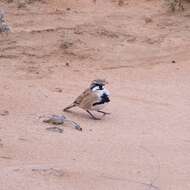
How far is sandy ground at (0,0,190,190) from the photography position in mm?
7445

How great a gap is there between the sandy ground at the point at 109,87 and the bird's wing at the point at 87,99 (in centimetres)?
15

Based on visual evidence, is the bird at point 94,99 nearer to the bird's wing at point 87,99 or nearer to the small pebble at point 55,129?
the bird's wing at point 87,99

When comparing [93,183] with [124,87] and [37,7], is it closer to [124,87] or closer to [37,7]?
[124,87]

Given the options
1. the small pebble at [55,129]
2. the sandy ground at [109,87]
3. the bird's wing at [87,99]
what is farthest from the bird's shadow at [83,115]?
the small pebble at [55,129]

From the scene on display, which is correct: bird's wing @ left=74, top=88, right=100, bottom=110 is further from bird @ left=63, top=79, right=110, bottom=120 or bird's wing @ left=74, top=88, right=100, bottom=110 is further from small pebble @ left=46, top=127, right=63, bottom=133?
small pebble @ left=46, top=127, right=63, bottom=133

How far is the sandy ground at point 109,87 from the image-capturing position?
7445 mm

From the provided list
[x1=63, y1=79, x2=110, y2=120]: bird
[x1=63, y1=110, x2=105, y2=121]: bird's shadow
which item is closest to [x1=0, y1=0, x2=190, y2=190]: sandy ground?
[x1=63, y1=110, x2=105, y2=121]: bird's shadow

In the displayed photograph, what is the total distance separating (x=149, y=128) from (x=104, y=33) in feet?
13.9

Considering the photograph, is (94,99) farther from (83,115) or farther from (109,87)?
(109,87)

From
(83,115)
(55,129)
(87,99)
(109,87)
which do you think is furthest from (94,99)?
(109,87)

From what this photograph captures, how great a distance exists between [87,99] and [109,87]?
1.56 meters

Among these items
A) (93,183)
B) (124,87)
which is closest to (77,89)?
(124,87)

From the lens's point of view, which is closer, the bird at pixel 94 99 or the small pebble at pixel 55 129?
the small pebble at pixel 55 129

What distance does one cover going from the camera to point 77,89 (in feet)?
35.8
